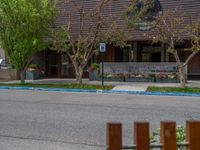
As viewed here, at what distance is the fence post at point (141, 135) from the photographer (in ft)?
10.9

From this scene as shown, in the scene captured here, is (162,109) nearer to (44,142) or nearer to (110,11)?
(44,142)

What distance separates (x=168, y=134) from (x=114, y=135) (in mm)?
426

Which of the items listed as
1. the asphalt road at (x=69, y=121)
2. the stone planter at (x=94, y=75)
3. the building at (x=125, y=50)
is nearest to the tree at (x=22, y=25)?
the building at (x=125, y=50)

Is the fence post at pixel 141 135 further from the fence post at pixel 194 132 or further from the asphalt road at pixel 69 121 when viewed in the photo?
the asphalt road at pixel 69 121

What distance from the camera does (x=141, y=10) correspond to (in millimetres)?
26234

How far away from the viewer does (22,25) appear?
25.4 m

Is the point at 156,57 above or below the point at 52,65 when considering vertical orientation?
above

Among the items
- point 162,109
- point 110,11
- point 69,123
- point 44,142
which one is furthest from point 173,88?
point 44,142

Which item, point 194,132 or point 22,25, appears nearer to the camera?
point 194,132

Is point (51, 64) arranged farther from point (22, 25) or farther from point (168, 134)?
point (168, 134)

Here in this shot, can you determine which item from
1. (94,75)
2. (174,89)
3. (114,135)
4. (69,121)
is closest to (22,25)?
(94,75)

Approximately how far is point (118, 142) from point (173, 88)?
1914 cm

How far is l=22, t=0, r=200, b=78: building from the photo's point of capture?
28.6m

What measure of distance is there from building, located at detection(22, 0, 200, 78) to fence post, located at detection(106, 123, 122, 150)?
80.4 ft
